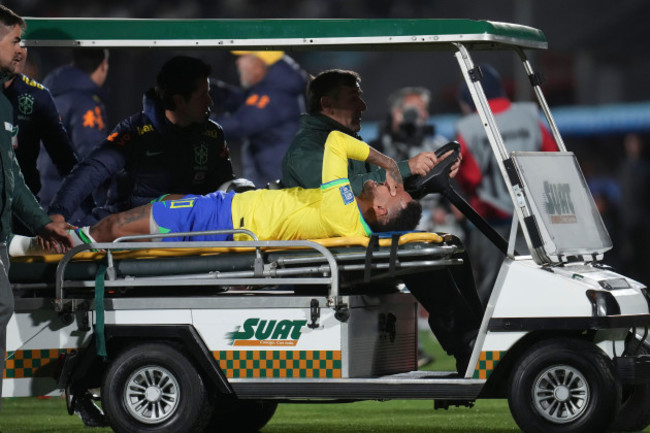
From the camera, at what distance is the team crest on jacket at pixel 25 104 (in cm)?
822

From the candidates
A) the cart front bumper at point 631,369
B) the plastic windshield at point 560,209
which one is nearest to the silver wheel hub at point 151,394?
the plastic windshield at point 560,209

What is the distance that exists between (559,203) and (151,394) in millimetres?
2168

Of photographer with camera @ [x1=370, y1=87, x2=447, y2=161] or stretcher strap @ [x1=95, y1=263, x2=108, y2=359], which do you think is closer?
stretcher strap @ [x1=95, y1=263, x2=108, y2=359]

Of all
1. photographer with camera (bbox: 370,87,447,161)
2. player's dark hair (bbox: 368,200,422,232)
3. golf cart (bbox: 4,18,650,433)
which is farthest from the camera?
photographer with camera (bbox: 370,87,447,161)

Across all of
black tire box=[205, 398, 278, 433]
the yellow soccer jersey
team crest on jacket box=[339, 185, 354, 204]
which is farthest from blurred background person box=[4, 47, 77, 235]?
team crest on jacket box=[339, 185, 354, 204]

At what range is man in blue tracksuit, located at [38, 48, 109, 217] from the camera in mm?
9578

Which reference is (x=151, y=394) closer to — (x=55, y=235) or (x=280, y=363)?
(x=280, y=363)

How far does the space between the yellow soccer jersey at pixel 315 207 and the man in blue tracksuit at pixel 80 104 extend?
8.49ft

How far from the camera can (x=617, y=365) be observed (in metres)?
6.53

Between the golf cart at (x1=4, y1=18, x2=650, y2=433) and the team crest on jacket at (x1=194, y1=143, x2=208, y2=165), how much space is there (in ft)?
3.84

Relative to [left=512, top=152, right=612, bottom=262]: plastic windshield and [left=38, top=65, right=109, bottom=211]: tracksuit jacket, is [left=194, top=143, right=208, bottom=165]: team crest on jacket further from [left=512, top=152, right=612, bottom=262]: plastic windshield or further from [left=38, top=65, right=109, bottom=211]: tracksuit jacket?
[left=512, top=152, right=612, bottom=262]: plastic windshield

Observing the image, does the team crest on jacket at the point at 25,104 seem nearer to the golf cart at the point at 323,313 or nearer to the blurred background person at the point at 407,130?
the golf cart at the point at 323,313

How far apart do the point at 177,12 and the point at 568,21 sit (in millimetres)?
7460

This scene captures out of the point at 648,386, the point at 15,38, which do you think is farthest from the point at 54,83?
the point at 648,386
